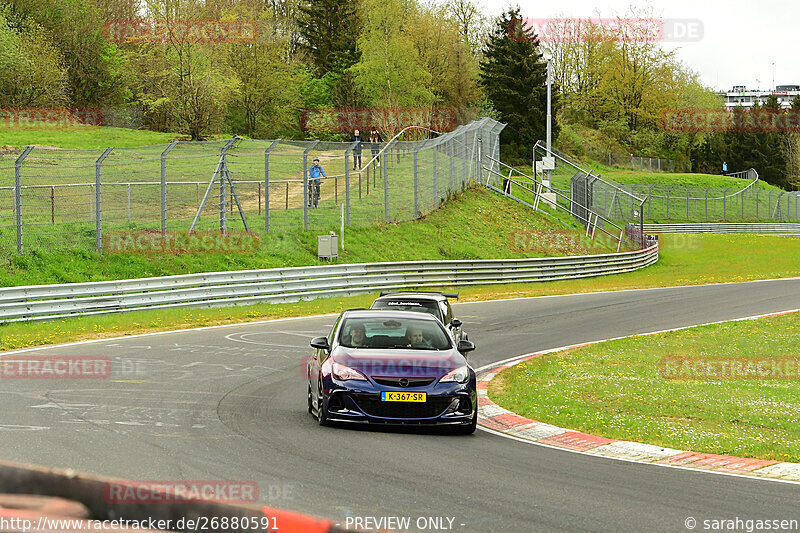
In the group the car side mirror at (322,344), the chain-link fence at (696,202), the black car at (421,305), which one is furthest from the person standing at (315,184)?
the chain-link fence at (696,202)

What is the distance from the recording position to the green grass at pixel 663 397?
10.4m

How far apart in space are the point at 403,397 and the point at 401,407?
0.38 feet

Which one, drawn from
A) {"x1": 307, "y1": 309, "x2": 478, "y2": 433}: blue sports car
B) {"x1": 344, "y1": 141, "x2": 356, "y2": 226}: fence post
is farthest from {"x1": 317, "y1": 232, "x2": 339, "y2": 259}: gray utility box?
{"x1": 307, "y1": 309, "x2": 478, "y2": 433}: blue sports car

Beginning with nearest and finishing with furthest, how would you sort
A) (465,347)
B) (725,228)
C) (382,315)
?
1. (465,347)
2. (382,315)
3. (725,228)

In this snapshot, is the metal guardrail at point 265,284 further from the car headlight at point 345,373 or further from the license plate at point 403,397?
the license plate at point 403,397

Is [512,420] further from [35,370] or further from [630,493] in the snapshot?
[35,370]

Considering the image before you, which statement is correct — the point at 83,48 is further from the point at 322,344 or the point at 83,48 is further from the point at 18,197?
the point at 322,344

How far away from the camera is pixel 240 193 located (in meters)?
38.4

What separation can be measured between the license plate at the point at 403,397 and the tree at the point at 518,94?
68213 mm

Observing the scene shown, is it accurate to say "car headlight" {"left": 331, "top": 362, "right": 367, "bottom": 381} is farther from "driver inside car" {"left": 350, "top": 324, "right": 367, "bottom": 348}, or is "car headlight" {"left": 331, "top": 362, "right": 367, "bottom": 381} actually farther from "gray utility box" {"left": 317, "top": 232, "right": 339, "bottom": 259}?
"gray utility box" {"left": 317, "top": 232, "right": 339, "bottom": 259}

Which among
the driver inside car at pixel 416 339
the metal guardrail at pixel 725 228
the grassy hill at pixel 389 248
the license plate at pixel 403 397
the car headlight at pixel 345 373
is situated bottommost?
the metal guardrail at pixel 725 228

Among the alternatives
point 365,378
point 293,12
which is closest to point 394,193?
point 365,378

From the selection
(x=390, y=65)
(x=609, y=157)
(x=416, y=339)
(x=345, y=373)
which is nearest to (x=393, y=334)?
(x=416, y=339)

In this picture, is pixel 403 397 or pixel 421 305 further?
pixel 421 305
